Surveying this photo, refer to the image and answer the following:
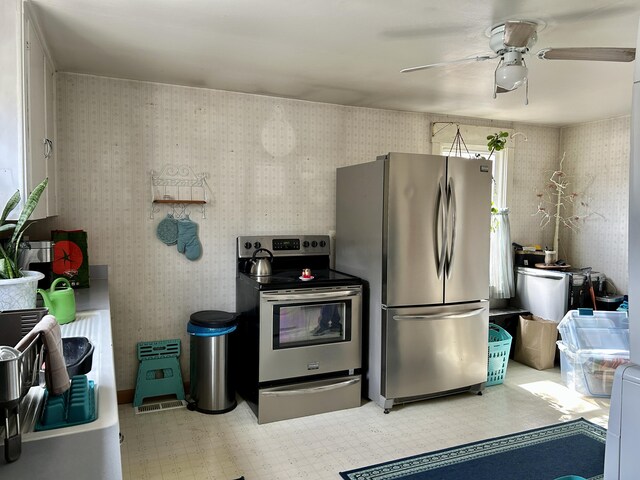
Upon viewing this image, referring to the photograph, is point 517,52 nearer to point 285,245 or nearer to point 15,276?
point 285,245

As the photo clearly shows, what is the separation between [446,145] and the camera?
427 centimetres

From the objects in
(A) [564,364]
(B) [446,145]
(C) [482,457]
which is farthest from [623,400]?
(B) [446,145]

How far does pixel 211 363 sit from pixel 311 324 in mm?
707

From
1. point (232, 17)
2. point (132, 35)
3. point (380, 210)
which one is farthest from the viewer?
point (380, 210)

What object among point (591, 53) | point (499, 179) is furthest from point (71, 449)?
point (499, 179)

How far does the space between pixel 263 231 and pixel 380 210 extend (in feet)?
3.18

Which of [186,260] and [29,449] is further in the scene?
[186,260]

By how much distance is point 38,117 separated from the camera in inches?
86.4

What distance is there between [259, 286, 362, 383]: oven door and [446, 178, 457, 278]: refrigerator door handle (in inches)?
25.6

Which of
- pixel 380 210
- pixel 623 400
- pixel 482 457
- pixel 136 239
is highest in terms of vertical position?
pixel 380 210

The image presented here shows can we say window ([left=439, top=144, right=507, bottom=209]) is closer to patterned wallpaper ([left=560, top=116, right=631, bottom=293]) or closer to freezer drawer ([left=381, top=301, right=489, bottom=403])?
patterned wallpaper ([left=560, top=116, right=631, bottom=293])

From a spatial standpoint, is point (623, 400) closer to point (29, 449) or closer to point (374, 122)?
point (29, 449)

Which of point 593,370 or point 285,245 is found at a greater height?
point 285,245

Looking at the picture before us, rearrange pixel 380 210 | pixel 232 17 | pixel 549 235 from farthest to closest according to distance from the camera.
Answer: pixel 549 235, pixel 380 210, pixel 232 17
